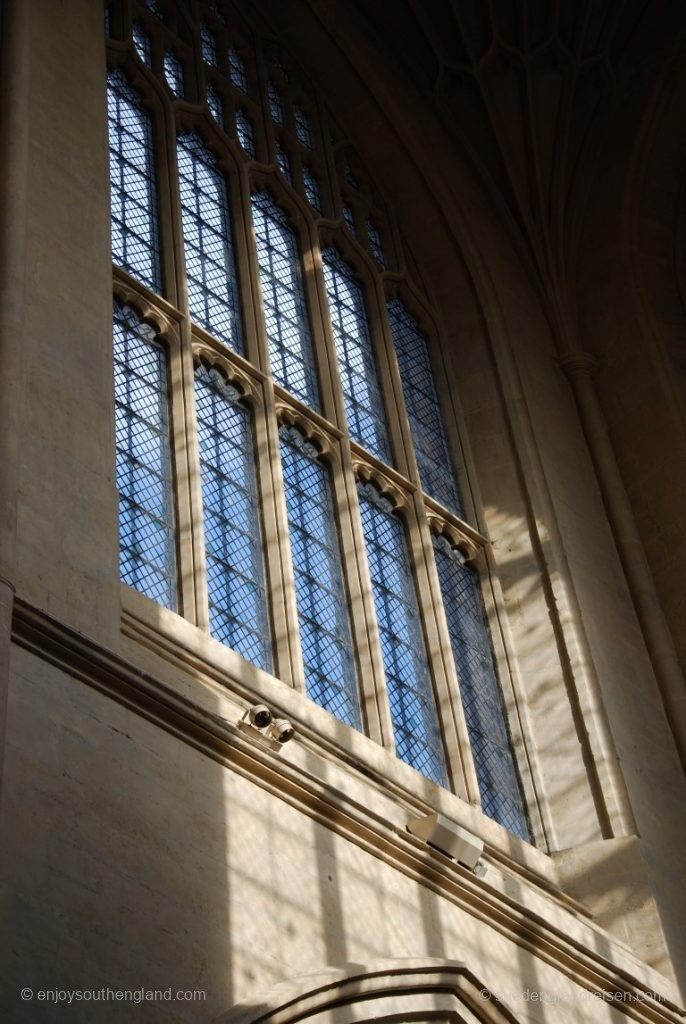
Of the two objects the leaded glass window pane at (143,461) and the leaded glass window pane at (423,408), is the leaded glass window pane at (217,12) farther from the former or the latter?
the leaded glass window pane at (143,461)

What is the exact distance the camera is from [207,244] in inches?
415

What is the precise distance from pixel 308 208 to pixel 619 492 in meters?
3.04

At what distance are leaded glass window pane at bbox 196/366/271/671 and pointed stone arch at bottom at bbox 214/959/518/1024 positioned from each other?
194 cm

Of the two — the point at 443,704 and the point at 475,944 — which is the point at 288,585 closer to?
the point at 443,704

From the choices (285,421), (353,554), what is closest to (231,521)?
(353,554)

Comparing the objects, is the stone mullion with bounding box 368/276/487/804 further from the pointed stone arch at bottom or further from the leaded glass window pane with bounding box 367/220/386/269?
the pointed stone arch at bottom

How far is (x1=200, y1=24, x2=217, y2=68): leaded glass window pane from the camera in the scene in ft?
39.6

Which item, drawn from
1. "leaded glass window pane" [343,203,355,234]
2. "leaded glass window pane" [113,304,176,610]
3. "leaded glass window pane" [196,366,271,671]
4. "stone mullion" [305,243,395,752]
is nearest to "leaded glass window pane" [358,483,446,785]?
"stone mullion" [305,243,395,752]

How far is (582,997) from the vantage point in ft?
26.0

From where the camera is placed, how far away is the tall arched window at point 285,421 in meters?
8.52

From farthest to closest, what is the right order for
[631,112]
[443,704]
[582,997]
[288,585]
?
[631,112] → [443,704] → [288,585] → [582,997]

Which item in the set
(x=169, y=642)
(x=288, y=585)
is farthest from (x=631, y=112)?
(x=169, y=642)

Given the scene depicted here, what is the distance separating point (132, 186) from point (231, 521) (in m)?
2.53

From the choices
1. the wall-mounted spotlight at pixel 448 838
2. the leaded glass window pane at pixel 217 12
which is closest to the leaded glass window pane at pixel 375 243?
the leaded glass window pane at pixel 217 12
